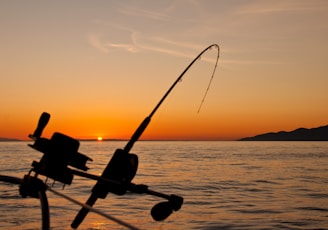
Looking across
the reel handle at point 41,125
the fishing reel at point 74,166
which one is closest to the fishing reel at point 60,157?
the fishing reel at point 74,166

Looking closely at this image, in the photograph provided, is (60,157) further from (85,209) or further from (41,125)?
(85,209)

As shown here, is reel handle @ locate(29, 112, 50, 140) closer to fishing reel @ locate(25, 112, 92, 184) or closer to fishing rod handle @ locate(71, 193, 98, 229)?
fishing reel @ locate(25, 112, 92, 184)

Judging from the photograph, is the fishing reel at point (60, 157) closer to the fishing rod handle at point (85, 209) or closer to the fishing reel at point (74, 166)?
the fishing reel at point (74, 166)

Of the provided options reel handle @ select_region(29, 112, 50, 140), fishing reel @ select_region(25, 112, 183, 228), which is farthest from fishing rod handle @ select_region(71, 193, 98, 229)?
reel handle @ select_region(29, 112, 50, 140)

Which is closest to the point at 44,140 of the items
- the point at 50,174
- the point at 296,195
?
the point at 50,174

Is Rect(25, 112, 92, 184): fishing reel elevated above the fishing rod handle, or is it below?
above

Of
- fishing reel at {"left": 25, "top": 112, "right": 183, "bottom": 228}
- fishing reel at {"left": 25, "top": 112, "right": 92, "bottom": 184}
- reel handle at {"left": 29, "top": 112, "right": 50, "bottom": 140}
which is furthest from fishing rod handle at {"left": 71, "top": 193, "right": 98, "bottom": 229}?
reel handle at {"left": 29, "top": 112, "right": 50, "bottom": 140}

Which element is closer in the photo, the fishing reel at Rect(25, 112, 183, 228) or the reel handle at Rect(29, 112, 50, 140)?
the fishing reel at Rect(25, 112, 183, 228)

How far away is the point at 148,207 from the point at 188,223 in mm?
5886

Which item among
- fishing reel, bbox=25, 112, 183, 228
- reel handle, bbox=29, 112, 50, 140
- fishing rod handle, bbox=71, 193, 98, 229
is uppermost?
reel handle, bbox=29, 112, 50, 140

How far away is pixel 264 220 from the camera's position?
1975 cm

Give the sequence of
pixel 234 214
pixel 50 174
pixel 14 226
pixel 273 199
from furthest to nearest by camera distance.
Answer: pixel 273 199, pixel 234 214, pixel 14 226, pixel 50 174

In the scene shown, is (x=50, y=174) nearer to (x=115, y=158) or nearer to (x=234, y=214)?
(x=115, y=158)

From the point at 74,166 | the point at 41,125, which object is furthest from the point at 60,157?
the point at 41,125
